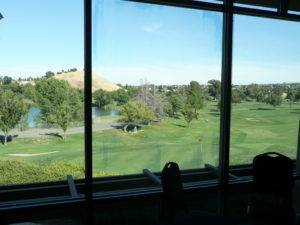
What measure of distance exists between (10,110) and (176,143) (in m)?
1.72

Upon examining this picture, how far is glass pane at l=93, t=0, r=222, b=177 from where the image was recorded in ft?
8.68

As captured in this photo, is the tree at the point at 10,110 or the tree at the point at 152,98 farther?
the tree at the point at 152,98

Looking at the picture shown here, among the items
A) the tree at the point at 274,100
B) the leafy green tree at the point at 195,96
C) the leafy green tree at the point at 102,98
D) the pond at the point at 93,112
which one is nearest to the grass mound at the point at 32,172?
the pond at the point at 93,112

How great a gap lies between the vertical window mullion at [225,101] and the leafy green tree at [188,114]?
0.34m

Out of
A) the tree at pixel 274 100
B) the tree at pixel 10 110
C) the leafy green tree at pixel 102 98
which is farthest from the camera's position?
the tree at pixel 274 100

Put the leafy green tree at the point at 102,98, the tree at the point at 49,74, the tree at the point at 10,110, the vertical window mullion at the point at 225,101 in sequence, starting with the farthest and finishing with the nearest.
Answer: the vertical window mullion at the point at 225,101 < the leafy green tree at the point at 102,98 < the tree at the point at 49,74 < the tree at the point at 10,110

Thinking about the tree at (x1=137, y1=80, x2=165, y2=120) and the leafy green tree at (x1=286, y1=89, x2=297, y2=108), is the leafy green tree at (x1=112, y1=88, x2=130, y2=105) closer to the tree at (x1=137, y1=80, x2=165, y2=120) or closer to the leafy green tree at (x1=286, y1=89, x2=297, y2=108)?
the tree at (x1=137, y1=80, x2=165, y2=120)

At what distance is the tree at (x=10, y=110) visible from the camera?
235cm

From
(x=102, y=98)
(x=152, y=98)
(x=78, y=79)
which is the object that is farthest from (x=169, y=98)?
(x=78, y=79)

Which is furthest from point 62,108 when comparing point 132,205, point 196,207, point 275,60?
point 275,60

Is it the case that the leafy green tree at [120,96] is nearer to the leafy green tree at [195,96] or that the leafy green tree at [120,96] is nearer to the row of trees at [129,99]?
the row of trees at [129,99]

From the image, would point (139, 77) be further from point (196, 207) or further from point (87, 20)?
point (196, 207)

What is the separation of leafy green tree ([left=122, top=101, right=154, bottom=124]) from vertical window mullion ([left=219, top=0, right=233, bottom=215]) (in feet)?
2.89

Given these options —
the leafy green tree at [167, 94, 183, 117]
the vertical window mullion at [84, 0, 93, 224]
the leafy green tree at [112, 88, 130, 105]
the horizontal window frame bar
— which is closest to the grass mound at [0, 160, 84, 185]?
the vertical window mullion at [84, 0, 93, 224]
